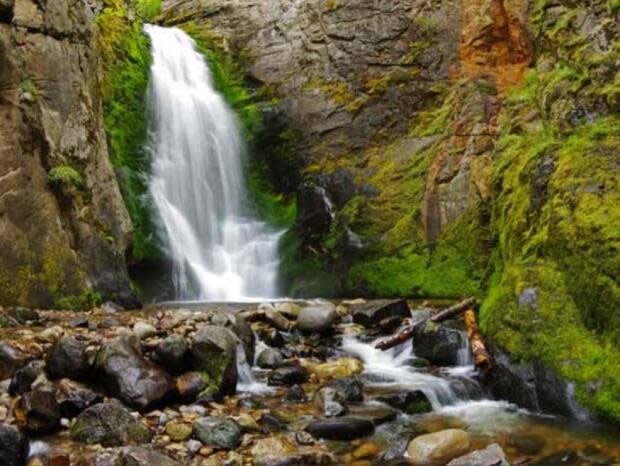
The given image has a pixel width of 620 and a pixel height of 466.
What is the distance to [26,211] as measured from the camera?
33.7ft

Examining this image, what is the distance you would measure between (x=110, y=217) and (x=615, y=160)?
9.24 m

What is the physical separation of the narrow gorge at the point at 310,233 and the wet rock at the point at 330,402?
0.05m

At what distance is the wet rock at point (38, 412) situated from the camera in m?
5.50

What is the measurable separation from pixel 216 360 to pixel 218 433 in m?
1.41

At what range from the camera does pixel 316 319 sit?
9.69m

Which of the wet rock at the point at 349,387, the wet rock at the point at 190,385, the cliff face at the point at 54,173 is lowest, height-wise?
the wet rock at the point at 349,387

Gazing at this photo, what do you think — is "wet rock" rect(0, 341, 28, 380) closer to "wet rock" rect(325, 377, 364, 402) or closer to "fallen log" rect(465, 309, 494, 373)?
"wet rock" rect(325, 377, 364, 402)

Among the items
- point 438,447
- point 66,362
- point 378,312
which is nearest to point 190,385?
point 66,362

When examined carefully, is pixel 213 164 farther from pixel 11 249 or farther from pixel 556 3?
pixel 556 3

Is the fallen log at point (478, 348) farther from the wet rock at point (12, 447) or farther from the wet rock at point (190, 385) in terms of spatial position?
the wet rock at point (12, 447)

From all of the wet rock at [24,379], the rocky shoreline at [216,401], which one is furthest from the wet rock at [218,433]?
the wet rock at [24,379]

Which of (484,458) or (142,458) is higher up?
(142,458)

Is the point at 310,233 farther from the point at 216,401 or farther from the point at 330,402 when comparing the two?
the point at 330,402

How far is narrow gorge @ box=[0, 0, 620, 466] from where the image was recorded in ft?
19.6
